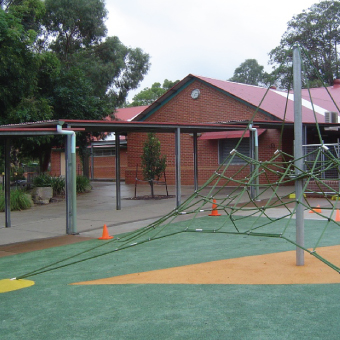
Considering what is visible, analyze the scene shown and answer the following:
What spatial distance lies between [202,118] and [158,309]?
18.7 metres

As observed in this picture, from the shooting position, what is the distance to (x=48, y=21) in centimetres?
2422

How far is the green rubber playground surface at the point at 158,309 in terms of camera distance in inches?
169

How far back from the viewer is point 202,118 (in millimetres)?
23125

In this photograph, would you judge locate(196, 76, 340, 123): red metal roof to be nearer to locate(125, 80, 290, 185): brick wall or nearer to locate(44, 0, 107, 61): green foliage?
locate(125, 80, 290, 185): brick wall

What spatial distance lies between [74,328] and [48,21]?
22.5m

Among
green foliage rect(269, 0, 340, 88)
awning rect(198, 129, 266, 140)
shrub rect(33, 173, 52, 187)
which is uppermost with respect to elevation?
green foliage rect(269, 0, 340, 88)

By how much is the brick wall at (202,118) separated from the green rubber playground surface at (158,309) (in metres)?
14.7

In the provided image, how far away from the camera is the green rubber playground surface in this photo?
4.30 m

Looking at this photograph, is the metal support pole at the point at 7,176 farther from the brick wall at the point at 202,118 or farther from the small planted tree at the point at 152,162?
the brick wall at the point at 202,118

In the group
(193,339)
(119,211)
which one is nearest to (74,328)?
(193,339)

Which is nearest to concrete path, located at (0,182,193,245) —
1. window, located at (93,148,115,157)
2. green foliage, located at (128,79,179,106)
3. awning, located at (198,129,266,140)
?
awning, located at (198,129,266,140)

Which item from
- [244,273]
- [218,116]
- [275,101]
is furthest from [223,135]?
[244,273]

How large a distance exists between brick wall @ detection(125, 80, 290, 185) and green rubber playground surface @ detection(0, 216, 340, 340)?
14736 mm

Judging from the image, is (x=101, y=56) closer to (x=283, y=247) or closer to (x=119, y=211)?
(x=119, y=211)
